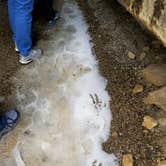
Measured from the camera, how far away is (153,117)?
325 cm

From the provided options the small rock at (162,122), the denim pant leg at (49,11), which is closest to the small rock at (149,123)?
the small rock at (162,122)

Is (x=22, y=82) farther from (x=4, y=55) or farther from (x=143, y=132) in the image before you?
(x=143, y=132)

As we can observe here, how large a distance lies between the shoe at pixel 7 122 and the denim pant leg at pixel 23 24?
64 cm

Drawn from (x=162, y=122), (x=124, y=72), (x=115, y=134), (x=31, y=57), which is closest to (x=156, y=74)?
(x=124, y=72)

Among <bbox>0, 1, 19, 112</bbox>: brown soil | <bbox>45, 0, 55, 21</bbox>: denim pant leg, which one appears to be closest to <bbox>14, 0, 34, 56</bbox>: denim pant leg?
<bbox>0, 1, 19, 112</bbox>: brown soil

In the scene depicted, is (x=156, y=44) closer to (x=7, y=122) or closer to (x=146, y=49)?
(x=146, y=49)

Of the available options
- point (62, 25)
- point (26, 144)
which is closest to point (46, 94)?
point (26, 144)

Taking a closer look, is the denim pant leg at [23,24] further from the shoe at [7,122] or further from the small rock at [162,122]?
the small rock at [162,122]

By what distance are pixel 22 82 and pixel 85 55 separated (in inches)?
23.8

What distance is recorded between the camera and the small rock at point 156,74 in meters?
3.41

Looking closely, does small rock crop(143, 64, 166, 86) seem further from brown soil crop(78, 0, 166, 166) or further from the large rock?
the large rock

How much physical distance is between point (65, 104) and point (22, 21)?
0.76 metres

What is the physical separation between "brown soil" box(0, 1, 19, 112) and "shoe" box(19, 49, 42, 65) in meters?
0.07

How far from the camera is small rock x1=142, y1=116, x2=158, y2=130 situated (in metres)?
3.20
